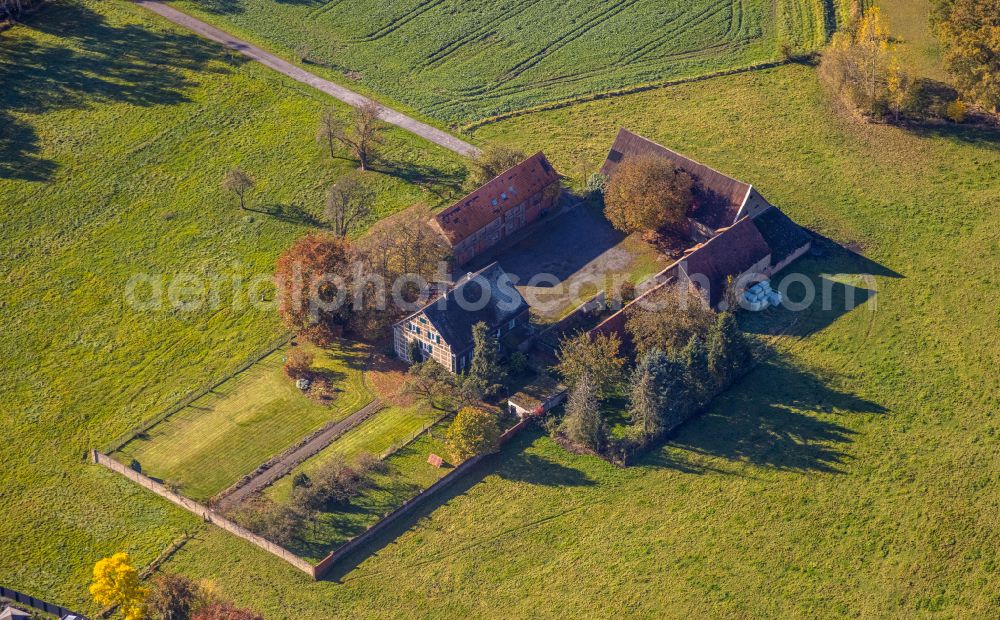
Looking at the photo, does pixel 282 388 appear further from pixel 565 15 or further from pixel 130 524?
pixel 565 15

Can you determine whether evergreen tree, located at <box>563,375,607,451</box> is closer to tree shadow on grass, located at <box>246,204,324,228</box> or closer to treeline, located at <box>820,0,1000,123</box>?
tree shadow on grass, located at <box>246,204,324,228</box>

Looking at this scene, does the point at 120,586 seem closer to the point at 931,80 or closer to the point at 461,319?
the point at 461,319

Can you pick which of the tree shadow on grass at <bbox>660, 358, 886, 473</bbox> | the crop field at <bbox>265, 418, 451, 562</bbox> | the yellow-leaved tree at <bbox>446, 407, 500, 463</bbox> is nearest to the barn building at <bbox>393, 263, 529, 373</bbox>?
the crop field at <bbox>265, 418, 451, 562</bbox>

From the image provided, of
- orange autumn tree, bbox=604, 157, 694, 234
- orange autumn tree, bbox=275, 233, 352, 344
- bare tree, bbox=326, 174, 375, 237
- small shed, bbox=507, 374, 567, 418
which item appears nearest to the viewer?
small shed, bbox=507, 374, 567, 418

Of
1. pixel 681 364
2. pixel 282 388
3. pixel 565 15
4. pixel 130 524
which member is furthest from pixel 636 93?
pixel 130 524

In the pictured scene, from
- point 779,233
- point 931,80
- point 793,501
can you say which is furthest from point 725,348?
point 931,80
